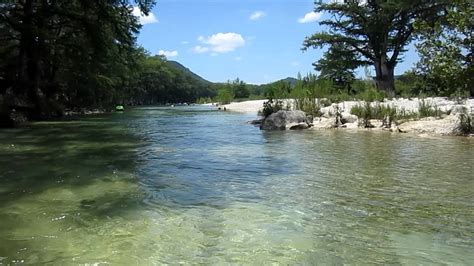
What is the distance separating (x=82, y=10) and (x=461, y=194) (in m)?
28.0

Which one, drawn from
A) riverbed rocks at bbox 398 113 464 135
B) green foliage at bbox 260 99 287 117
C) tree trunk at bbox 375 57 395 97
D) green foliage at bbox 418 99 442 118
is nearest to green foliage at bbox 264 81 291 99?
green foliage at bbox 260 99 287 117

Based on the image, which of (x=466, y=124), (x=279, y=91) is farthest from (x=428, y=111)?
(x=279, y=91)

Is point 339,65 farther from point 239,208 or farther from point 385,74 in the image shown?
point 239,208

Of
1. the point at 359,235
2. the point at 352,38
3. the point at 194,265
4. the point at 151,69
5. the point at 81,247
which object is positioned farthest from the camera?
the point at 151,69

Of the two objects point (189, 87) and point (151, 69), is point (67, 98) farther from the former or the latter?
point (189, 87)

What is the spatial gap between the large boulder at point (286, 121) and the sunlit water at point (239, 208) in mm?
9395

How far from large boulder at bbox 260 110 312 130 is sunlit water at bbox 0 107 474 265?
30.8 ft

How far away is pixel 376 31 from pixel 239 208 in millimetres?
36939

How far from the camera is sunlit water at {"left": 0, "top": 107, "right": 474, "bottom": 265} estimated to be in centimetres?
427

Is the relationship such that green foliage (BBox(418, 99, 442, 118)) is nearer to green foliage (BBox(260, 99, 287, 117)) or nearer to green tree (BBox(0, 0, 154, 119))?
green foliage (BBox(260, 99, 287, 117))

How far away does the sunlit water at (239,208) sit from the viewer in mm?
4266

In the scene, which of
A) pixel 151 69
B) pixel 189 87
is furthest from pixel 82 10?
pixel 189 87

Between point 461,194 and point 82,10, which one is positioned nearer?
point 461,194

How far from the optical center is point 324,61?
46375mm
